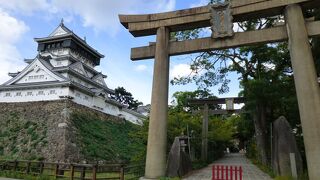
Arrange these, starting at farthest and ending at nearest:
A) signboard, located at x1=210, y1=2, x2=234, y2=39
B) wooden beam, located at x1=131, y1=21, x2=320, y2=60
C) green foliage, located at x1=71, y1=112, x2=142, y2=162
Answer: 1. green foliage, located at x1=71, y1=112, x2=142, y2=162
2. signboard, located at x1=210, y1=2, x2=234, y2=39
3. wooden beam, located at x1=131, y1=21, x2=320, y2=60

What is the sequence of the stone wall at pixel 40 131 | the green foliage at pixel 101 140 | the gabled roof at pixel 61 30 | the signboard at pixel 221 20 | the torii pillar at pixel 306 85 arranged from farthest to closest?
the gabled roof at pixel 61 30 < the green foliage at pixel 101 140 < the stone wall at pixel 40 131 < the signboard at pixel 221 20 < the torii pillar at pixel 306 85

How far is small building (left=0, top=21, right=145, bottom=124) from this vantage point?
3378cm

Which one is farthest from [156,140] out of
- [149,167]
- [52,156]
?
[52,156]

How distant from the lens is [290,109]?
51.0ft

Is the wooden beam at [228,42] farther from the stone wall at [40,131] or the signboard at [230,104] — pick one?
the stone wall at [40,131]

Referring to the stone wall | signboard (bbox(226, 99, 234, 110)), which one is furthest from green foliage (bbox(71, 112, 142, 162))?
signboard (bbox(226, 99, 234, 110))

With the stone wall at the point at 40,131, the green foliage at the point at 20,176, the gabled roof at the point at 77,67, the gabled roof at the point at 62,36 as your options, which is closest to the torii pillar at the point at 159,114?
the green foliage at the point at 20,176

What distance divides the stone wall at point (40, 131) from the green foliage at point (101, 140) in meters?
0.87

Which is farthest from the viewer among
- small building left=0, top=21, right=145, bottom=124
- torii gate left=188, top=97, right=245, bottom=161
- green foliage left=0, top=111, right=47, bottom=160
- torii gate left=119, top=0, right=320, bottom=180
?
small building left=0, top=21, right=145, bottom=124

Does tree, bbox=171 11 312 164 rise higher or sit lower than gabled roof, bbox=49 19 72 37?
lower

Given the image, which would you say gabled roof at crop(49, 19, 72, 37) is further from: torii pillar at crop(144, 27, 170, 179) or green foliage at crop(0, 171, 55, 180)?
torii pillar at crop(144, 27, 170, 179)

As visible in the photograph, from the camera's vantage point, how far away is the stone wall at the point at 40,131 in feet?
85.1

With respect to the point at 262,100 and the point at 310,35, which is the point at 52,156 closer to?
the point at 262,100

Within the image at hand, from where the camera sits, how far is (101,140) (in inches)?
1219
